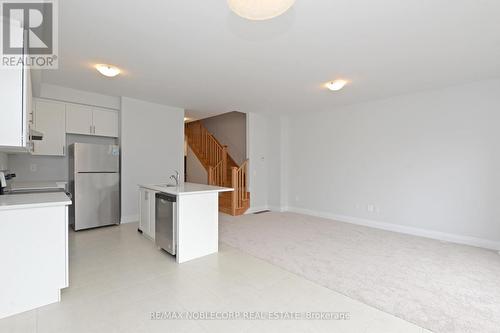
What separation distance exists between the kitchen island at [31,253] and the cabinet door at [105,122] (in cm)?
295

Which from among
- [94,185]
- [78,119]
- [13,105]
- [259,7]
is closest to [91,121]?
[78,119]

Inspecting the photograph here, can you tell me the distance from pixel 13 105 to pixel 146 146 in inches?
123

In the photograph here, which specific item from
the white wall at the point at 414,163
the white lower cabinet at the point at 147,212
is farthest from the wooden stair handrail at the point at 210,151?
the white lower cabinet at the point at 147,212

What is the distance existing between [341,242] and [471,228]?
2091mm

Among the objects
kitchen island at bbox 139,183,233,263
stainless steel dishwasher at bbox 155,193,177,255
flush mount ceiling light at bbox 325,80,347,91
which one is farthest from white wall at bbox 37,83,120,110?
flush mount ceiling light at bbox 325,80,347,91

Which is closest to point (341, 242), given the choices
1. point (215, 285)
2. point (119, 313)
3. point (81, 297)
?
point (215, 285)

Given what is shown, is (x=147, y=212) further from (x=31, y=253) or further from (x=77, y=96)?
(x=77, y=96)

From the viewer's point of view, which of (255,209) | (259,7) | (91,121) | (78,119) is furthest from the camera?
(255,209)

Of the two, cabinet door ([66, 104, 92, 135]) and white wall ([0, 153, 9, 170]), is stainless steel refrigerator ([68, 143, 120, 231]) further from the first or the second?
white wall ([0, 153, 9, 170])

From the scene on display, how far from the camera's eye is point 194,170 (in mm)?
7598

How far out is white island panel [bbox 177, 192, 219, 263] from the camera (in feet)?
9.89

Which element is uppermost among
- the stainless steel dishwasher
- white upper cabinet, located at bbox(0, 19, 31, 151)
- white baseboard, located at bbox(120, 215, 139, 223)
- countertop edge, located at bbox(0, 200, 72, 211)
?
white upper cabinet, located at bbox(0, 19, 31, 151)

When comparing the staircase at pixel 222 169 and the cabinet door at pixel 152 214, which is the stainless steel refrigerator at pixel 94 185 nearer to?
the cabinet door at pixel 152 214

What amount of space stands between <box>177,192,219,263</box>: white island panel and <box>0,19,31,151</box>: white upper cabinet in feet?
5.27
